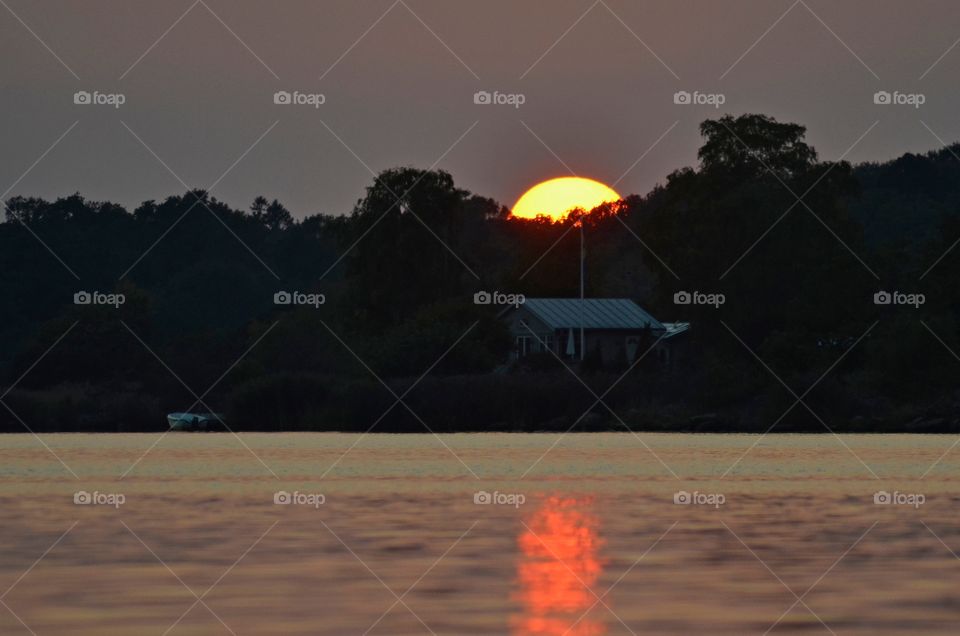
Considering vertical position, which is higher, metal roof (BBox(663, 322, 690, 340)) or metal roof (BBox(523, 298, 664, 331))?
metal roof (BBox(523, 298, 664, 331))

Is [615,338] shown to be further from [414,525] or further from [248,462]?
[414,525]

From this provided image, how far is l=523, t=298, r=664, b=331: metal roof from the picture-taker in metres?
104

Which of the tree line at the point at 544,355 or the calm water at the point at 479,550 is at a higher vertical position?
the tree line at the point at 544,355

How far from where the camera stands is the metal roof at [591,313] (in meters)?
104

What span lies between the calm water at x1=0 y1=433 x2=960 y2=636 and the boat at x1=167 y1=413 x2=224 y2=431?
114 feet

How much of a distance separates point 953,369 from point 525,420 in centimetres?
1855

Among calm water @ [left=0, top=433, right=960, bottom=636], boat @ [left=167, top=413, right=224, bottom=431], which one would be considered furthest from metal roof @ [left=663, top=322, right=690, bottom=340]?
calm water @ [left=0, top=433, right=960, bottom=636]

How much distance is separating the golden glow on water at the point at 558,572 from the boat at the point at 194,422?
50.4m

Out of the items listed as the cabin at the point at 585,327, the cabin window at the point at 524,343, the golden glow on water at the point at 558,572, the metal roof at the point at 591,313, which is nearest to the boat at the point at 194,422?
the cabin at the point at 585,327

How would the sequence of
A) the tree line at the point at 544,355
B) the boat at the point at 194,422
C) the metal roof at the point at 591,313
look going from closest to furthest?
the tree line at the point at 544,355, the boat at the point at 194,422, the metal roof at the point at 591,313

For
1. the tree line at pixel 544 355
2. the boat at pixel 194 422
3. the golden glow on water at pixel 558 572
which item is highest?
the tree line at pixel 544 355

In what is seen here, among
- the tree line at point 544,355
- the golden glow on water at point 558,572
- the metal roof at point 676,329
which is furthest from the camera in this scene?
the metal roof at point 676,329

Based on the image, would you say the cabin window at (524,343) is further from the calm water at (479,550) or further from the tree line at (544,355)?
the calm water at (479,550)

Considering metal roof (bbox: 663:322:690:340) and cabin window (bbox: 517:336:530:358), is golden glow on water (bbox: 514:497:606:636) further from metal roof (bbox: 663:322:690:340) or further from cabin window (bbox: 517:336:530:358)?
cabin window (bbox: 517:336:530:358)
